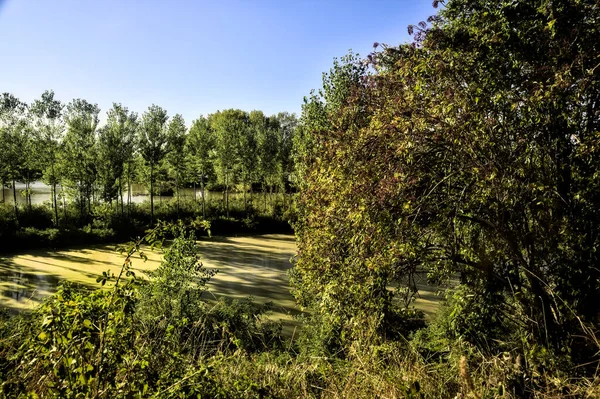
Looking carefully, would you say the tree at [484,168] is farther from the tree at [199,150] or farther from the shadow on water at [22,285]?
the tree at [199,150]

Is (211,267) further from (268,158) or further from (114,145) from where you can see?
(268,158)

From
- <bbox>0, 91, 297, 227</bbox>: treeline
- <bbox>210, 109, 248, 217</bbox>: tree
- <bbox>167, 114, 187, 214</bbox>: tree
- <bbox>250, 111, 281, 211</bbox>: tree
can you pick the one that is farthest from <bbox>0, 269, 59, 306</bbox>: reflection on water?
<bbox>250, 111, 281, 211</bbox>: tree

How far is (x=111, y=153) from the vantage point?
85.6 feet

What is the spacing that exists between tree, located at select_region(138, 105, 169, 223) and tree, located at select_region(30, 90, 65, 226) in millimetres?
4834

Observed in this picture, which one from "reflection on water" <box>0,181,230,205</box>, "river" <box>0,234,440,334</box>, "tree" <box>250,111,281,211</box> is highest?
"tree" <box>250,111,281,211</box>

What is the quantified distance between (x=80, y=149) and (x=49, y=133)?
1.93m

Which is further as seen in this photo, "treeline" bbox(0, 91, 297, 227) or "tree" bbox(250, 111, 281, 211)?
"tree" bbox(250, 111, 281, 211)

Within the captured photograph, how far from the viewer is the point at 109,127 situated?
1046 inches

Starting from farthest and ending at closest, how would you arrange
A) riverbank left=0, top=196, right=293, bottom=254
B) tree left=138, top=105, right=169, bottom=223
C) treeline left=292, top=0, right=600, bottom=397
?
1. tree left=138, top=105, right=169, bottom=223
2. riverbank left=0, top=196, right=293, bottom=254
3. treeline left=292, top=0, right=600, bottom=397

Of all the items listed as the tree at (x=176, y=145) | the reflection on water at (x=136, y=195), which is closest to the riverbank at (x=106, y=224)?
the tree at (x=176, y=145)

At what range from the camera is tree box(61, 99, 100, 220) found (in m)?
25.2

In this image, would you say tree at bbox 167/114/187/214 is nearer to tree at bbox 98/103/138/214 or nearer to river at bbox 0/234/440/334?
tree at bbox 98/103/138/214

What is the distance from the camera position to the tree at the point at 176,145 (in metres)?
28.3

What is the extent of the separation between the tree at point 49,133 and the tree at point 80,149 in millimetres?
486
